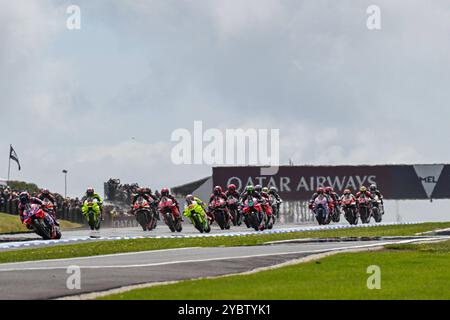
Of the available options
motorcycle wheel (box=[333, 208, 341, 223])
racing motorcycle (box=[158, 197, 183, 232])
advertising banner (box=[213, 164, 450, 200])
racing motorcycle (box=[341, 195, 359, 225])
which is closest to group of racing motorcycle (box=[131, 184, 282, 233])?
racing motorcycle (box=[158, 197, 183, 232])

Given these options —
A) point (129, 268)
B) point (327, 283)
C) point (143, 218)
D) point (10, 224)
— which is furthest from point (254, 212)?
point (327, 283)

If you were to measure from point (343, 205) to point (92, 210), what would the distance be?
46.2 feet

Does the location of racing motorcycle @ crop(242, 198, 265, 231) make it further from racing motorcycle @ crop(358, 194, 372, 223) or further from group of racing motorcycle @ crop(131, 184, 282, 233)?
racing motorcycle @ crop(358, 194, 372, 223)

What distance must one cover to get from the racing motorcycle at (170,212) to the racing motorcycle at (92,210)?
7.75 feet

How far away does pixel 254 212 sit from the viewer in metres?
34.7

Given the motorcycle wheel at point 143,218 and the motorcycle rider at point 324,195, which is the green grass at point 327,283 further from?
the motorcycle rider at point 324,195

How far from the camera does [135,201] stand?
37.0m

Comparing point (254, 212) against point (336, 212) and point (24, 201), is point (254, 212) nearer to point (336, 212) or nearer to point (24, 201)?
A: point (24, 201)

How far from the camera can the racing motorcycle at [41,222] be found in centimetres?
2783

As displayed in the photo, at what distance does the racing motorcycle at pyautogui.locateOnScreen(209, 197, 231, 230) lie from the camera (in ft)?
124

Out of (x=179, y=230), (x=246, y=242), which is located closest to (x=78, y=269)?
(x=246, y=242)

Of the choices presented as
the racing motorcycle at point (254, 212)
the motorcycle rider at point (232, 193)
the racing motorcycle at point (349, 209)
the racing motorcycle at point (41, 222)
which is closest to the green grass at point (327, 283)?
the racing motorcycle at point (41, 222)

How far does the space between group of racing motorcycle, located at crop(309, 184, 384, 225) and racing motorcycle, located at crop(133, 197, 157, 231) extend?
30.1 ft
